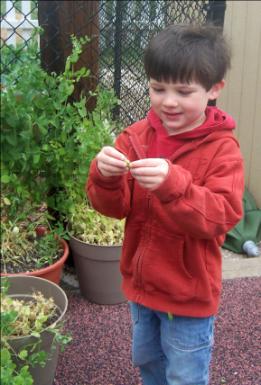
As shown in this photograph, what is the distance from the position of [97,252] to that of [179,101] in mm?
1369

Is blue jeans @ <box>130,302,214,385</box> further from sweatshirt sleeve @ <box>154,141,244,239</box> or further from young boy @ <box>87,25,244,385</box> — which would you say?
sweatshirt sleeve @ <box>154,141,244,239</box>

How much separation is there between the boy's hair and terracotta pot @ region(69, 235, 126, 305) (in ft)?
4.42

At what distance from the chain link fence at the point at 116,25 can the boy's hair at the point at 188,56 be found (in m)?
0.37

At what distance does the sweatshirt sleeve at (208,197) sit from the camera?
1328 mm

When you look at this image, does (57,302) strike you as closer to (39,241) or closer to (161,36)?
(39,241)

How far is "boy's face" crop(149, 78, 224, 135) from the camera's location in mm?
1425

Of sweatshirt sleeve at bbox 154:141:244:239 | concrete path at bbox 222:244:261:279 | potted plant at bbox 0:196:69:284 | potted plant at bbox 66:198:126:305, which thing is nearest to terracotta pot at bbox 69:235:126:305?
potted plant at bbox 66:198:126:305

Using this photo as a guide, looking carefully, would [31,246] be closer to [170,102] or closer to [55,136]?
[55,136]

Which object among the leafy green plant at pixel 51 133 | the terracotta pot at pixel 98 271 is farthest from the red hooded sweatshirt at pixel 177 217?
the terracotta pot at pixel 98 271

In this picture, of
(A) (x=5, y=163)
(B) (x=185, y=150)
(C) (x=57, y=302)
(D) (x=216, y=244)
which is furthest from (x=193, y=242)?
(C) (x=57, y=302)

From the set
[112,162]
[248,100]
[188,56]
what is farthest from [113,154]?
[248,100]

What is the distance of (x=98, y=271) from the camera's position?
2734 mm

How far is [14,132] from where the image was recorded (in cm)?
147

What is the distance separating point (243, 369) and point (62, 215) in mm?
1089
